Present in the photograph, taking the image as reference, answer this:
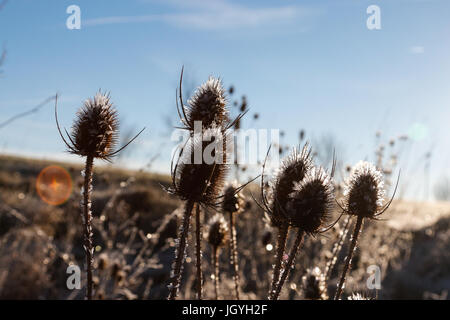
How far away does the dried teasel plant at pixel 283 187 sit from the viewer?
2.10 metres

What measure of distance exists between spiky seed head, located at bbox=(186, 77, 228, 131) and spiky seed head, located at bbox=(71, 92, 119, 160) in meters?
0.49

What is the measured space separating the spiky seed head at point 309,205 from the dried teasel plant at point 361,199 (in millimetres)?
252

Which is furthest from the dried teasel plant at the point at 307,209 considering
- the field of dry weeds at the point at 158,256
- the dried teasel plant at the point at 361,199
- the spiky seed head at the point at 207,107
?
the field of dry weeds at the point at 158,256

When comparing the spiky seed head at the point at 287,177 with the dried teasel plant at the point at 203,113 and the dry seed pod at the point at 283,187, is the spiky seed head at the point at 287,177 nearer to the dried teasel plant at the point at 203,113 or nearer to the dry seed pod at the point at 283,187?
the dry seed pod at the point at 283,187

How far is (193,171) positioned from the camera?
212cm

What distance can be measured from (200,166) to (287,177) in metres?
0.53

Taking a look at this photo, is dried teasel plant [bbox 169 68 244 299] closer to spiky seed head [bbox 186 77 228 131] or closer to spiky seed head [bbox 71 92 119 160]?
spiky seed head [bbox 186 77 228 131]

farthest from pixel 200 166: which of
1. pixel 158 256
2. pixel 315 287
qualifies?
pixel 158 256

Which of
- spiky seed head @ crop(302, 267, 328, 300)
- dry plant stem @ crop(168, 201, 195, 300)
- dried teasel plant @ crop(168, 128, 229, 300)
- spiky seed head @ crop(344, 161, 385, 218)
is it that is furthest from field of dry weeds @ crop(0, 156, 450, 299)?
dry plant stem @ crop(168, 201, 195, 300)

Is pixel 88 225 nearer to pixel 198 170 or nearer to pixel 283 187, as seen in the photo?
pixel 198 170

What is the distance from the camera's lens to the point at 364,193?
229 centimetres
